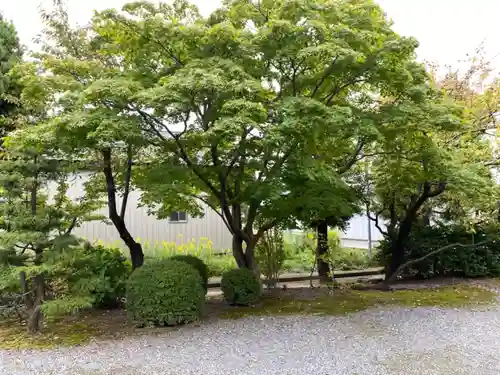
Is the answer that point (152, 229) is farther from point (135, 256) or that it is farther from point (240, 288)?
point (240, 288)

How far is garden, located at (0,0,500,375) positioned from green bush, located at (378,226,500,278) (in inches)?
51.1

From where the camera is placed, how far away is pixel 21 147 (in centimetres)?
499

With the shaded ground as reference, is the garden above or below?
above

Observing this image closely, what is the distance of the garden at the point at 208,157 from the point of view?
481cm

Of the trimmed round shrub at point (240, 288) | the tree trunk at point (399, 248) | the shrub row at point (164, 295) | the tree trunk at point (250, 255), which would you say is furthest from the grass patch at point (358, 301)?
the tree trunk at point (399, 248)

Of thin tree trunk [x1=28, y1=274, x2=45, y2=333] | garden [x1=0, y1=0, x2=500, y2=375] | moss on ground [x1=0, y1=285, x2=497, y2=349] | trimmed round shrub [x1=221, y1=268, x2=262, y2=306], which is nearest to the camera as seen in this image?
garden [x1=0, y1=0, x2=500, y2=375]

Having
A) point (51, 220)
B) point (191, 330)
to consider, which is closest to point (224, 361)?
point (191, 330)

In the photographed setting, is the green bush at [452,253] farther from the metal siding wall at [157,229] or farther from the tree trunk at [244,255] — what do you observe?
the tree trunk at [244,255]

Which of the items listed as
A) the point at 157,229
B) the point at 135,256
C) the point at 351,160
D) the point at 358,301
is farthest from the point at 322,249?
the point at 157,229

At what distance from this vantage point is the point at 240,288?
6.41 m

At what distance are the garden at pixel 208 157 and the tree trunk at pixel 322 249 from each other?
259 millimetres

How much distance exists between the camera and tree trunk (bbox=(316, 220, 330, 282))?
7894 millimetres

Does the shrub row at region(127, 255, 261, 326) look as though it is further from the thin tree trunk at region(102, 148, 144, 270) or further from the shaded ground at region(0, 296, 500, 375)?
the thin tree trunk at region(102, 148, 144, 270)

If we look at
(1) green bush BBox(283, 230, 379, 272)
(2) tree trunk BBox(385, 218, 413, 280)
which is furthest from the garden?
(1) green bush BBox(283, 230, 379, 272)
